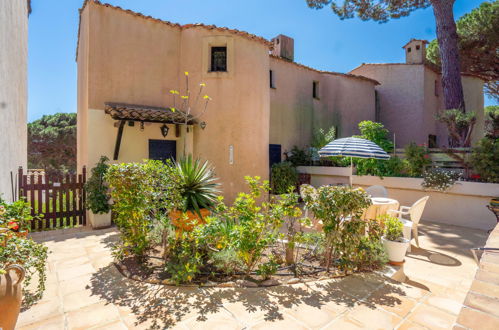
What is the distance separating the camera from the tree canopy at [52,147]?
81.0 feet

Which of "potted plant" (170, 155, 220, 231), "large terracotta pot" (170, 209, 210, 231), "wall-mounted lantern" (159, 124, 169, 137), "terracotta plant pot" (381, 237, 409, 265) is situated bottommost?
"terracotta plant pot" (381, 237, 409, 265)

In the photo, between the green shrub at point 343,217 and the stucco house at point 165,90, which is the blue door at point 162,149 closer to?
the stucco house at point 165,90

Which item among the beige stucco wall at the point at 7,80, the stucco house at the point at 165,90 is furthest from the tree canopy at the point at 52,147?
the beige stucco wall at the point at 7,80

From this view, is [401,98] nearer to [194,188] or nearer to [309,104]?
[309,104]

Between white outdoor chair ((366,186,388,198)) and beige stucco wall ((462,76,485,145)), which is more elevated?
beige stucco wall ((462,76,485,145))

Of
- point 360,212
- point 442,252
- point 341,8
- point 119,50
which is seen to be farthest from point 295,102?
point 360,212

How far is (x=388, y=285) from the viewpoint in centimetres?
377

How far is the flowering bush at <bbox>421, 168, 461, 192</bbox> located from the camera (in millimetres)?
8125

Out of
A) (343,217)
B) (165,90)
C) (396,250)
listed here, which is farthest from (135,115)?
(396,250)

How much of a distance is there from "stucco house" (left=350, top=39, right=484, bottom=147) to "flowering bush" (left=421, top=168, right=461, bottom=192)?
9.26m

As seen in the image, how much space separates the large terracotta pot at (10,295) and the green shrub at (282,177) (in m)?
9.66

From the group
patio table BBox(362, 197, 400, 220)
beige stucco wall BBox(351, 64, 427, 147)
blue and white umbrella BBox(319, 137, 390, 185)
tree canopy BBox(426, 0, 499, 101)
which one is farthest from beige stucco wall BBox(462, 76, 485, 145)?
patio table BBox(362, 197, 400, 220)

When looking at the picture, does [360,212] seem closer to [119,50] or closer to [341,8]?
[119,50]

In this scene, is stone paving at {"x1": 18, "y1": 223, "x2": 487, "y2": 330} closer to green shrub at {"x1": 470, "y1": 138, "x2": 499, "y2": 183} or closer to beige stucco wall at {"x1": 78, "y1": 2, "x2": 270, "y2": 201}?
green shrub at {"x1": 470, "y1": 138, "x2": 499, "y2": 183}
